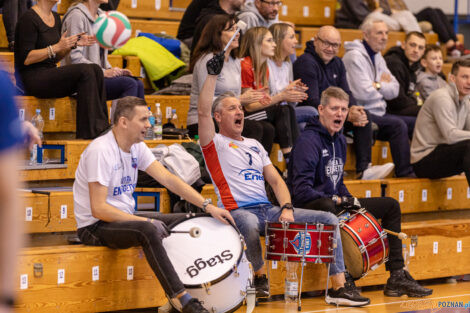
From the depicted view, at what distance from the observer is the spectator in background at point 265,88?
595 cm

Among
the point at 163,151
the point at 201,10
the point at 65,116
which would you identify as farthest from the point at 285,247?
the point at 201,10

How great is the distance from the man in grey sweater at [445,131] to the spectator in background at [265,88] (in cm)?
118

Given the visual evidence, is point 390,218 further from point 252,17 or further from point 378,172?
point 252,17

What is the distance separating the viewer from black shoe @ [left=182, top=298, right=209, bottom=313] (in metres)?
4.01

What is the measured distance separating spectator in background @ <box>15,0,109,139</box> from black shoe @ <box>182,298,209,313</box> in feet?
6.50

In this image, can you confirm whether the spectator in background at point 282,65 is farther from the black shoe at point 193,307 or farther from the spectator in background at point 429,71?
the black shoe at point 193,307

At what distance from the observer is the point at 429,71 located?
7.89 metres

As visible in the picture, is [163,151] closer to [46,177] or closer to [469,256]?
[46,177]

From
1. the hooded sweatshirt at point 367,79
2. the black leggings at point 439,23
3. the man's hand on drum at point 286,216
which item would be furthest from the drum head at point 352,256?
the black leggings at point 439,23

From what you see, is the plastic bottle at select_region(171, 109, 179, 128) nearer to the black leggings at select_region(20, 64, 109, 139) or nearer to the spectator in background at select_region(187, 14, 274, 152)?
the spectator in background at select_region(187, 14, 274, 152)

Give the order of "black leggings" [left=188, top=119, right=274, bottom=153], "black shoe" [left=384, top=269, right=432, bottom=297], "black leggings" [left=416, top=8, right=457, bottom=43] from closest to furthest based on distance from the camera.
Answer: "black shoe" [left=384, top=269, right=432, bottom=297]
"black leggings" [left=188, top=119, right=274, bottom=153]
"black leggings" [left=416, top=8, right=457, bottom=43]

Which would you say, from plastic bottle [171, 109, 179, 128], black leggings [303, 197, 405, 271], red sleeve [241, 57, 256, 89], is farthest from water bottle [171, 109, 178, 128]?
black leggings [303, 197, 405, 271]

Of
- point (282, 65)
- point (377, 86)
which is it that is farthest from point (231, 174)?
point (377, 86)

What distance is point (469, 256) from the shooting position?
5.97 meters
